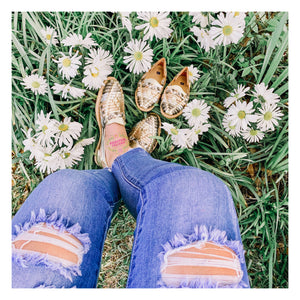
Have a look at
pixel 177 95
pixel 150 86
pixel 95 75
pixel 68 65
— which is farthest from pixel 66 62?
pixel 177 95

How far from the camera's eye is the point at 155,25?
0.91 metres

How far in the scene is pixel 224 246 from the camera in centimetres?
56

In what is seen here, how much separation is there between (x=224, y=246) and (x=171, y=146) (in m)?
0.51

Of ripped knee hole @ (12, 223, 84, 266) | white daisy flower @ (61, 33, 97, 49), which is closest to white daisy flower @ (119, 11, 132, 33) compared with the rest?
white daisy flower @ (61, 33, 97, 49)

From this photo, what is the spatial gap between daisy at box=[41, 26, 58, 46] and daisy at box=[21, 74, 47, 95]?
0.14 metres

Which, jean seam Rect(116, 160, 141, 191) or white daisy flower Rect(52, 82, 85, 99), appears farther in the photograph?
white daisy flower Rect(52, 82, 85, 99)

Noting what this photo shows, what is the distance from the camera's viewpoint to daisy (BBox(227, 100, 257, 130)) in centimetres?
93

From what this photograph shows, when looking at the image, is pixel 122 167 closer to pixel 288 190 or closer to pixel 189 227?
pixel 189 227

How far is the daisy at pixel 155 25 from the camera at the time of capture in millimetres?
885

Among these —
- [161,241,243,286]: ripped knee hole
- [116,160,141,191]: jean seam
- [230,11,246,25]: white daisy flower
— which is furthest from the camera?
[230,11,246,25]: white daisy flower

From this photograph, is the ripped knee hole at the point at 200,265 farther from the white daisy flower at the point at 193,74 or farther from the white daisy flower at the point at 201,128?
the white daisy flower at the point at 193,74

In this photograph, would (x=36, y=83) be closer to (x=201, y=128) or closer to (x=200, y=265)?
(x=201, y=128)

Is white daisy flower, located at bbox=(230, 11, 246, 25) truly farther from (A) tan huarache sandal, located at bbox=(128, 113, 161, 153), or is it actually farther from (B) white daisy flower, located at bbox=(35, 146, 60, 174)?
(B) white daisy flower, located at bbox=(35, 146, 60, 174)
